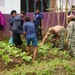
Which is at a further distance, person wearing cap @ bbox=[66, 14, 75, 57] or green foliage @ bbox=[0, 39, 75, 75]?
person wearing cap @ bbox=[66, 14, 75, 57]

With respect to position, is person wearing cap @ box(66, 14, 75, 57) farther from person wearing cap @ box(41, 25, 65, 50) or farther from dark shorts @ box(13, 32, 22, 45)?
dark shorts @ box(13, 32, 22, 45)

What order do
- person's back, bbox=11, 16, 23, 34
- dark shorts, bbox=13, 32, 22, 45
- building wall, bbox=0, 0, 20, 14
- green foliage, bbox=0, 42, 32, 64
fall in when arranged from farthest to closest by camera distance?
building wall, bbox=0, 0, 20, 14, dark shorts, bbox=13, 32, 22, 45, person's back, bbox=11, 16, 23, 34, green foliage, bbox=0, 42, 32, 64

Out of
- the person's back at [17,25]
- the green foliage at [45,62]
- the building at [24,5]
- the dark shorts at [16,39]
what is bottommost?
the green foliage at [45,62]

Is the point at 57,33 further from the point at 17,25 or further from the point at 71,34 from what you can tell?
the point at 17,25

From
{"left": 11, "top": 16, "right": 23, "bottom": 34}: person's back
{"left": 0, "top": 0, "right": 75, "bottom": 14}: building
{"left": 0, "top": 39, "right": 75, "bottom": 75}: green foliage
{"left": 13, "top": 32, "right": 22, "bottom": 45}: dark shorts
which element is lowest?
{"left": 0, "top": 39, "right": 75, "bottom": 75}: green foliage

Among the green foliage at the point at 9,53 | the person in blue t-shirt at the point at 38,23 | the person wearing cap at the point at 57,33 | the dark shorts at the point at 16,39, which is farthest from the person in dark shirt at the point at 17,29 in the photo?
the person in blue t-shirt at the point at 38,23

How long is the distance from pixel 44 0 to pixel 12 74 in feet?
42.2

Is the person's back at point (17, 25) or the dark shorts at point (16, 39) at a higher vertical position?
the person's back at point (17, 25)

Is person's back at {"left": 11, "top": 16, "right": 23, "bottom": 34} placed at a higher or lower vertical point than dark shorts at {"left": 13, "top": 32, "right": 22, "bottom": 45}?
higher

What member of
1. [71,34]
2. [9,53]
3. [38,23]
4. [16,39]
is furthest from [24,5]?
[9,53]

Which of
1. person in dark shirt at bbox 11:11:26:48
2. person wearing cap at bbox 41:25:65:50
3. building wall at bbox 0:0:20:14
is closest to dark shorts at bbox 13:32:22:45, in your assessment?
person in dark shirt at bbox 11:11:26:48

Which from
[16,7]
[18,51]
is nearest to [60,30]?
[18,51]

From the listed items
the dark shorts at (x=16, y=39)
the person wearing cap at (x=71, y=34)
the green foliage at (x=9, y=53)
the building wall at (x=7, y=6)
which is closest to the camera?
the green foliage at (x=9, y=53)

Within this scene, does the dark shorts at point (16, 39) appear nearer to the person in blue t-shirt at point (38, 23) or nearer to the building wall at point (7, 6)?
the person in blue t-shirt at point (38, 23)
